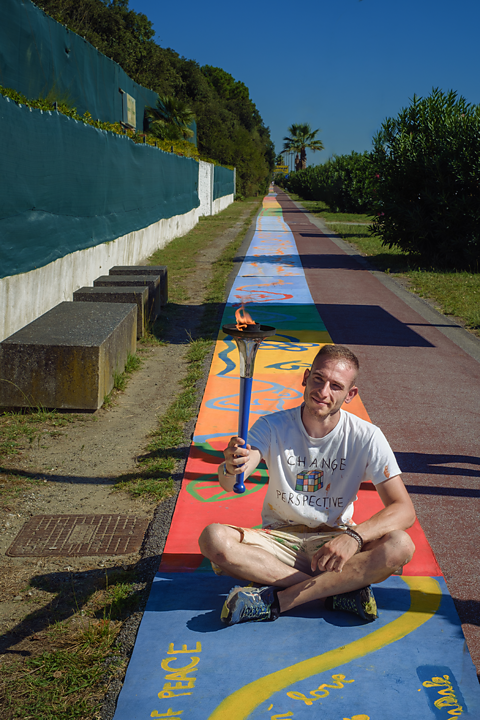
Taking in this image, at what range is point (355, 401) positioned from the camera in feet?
21.9

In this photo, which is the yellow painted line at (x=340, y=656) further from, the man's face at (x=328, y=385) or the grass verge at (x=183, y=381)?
the grass verge at (x=183, y=381)

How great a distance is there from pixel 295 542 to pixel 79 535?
4.85 feet

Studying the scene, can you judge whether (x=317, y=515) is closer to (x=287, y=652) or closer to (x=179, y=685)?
(x=287, y=652)

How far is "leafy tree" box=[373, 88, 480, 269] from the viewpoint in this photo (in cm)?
1519

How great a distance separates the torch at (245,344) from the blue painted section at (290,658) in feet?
2.64

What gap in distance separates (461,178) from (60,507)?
1327cm

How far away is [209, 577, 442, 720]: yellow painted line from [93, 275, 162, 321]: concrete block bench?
672 centimetres

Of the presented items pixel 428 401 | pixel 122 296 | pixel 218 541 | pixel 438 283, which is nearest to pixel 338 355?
pixel 218 541

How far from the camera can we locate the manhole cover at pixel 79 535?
3875 mm

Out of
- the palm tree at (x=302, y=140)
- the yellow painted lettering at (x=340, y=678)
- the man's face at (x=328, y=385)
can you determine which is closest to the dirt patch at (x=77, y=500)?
the yellow painted lettering at (x=340, y=678)

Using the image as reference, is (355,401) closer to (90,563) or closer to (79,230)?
(90,563)

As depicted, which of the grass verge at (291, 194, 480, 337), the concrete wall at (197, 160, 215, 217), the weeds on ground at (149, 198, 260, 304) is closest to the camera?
the grass verge at (291, 194, 480, 337)

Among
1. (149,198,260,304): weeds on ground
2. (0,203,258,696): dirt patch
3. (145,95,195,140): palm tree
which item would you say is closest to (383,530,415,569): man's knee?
(0,203,258,696): dirt patch

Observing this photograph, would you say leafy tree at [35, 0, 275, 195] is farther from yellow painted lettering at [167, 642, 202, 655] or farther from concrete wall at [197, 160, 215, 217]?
yellow painted lettering at [167, 642, 202, 655]
